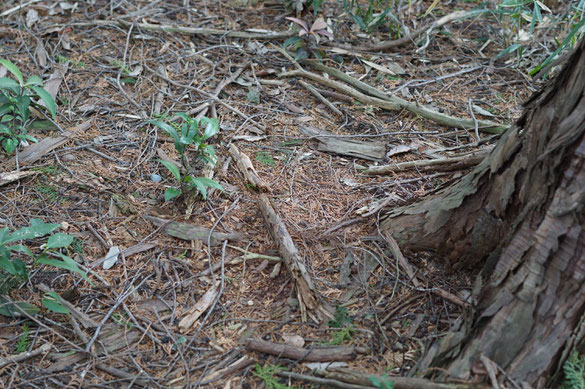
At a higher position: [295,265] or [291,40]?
[291,40]

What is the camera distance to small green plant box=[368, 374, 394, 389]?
1764 mm

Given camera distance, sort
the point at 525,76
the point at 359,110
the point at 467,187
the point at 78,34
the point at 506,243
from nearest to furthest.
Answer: the point at 506,243
the point at 467,187
the point at 359,110
the point at 525,76
the point at 78,34

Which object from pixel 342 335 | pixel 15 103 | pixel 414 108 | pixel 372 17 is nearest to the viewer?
pixel 342 335

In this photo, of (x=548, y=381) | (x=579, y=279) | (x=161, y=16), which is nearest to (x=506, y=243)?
(x=579, y=279)

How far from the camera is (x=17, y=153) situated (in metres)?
2.97

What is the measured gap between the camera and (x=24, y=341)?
2.17 m

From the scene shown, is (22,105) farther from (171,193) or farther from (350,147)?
(350,147)

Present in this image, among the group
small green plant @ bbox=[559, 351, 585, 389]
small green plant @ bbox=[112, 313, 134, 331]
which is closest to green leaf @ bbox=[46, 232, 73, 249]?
small green plant @ bbox=[112, 313, 134, 331]

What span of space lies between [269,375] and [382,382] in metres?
0.44

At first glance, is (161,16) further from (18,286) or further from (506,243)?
(506,243)

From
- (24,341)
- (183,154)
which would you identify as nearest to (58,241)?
(24,341)

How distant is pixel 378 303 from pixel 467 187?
599 mm

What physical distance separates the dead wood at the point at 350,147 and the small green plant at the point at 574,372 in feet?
5.08

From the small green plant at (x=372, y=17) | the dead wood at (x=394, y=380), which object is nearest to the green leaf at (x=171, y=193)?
the dead wood at (x=394, y=380)
